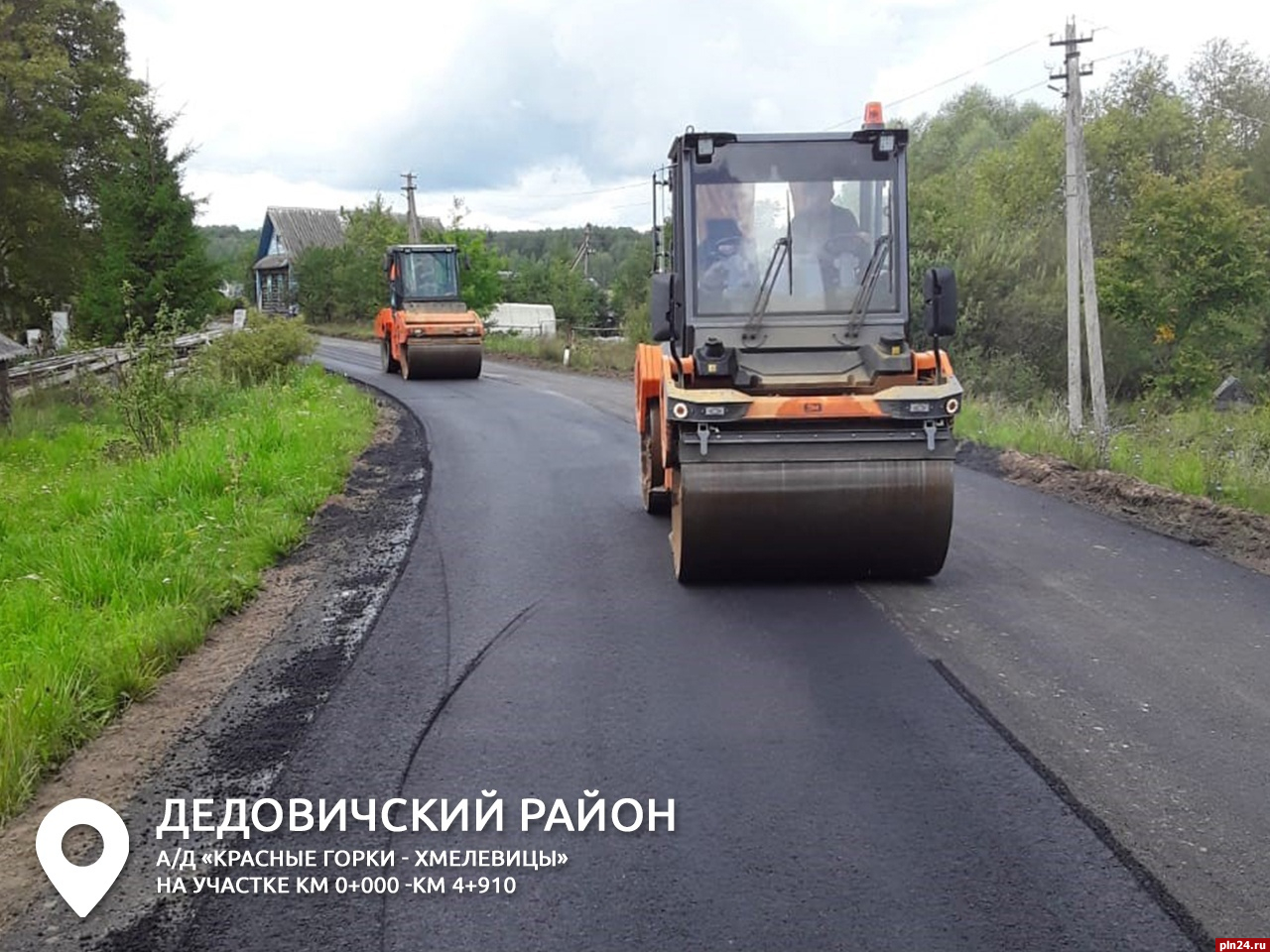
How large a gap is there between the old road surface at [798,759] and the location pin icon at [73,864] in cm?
17

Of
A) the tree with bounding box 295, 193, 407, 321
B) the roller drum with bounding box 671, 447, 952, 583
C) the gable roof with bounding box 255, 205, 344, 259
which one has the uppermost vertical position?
the gable roof with bounding box 255, 205, 344, 259

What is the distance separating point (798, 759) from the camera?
4.87 metres

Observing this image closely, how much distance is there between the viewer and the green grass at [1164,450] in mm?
11164

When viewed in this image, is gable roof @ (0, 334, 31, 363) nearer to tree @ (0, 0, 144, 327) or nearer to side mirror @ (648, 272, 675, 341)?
tree @ (0, 0, 144, 327)

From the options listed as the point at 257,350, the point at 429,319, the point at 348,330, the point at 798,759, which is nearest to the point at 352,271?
the point at 348,330

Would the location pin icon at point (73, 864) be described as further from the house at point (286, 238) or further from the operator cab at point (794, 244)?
the house at point (286, 238)

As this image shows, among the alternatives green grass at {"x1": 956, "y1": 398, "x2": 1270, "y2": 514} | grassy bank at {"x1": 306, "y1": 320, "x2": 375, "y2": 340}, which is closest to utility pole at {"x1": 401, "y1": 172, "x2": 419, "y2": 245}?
grassy bank at {"x1": 306, "y1": 320, "x2": 375, "y2": 340}

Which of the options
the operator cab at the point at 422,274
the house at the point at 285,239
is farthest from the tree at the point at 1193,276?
the house at the point at 285,239

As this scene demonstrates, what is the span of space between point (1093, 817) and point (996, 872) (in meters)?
0.59

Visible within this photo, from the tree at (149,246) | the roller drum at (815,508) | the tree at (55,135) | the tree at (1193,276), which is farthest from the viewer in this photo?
the tree at (1193,276)

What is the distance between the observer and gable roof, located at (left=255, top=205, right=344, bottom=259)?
66.4 metres

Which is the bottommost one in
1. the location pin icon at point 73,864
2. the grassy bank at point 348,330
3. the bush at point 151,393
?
the location pin icon at point 73,864

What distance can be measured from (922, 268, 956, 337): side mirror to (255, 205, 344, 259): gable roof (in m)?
61.6

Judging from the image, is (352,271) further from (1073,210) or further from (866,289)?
(866,289)
